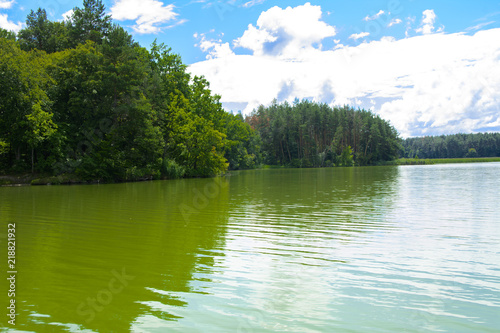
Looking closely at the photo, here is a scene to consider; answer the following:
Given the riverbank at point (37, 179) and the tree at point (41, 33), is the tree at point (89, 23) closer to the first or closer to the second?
the tree at point (41, 33)

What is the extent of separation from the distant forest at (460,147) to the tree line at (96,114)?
143702mm

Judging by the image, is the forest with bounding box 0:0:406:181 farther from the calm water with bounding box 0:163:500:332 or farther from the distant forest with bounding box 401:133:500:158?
the distant forest with bounding box 401:133:500:158

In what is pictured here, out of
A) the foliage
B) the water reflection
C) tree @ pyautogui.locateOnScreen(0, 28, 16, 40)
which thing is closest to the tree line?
tree @ pyautogui.locateOnScreen(0, 28, 16, 40)

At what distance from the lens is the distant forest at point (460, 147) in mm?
176375

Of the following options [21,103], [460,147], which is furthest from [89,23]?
[460,147]

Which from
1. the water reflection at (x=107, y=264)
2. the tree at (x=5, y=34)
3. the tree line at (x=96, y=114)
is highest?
the tree at (x=5, y=34)

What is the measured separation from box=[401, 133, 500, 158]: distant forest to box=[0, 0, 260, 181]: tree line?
471ft

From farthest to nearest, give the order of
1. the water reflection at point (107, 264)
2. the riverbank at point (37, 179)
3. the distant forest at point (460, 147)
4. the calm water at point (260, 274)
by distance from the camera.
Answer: the distant forest at point (460, 147) < the riverbank at point (37, 179) < the water reflection at point (107, 264) < the calm water at point (260, 274)

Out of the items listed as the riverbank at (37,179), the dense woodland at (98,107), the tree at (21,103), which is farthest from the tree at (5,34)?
the riverbank at (37,179)

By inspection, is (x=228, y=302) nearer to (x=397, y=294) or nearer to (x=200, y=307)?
(x=200, y=307)

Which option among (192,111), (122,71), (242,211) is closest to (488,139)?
(192,111)

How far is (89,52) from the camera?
42.2 meters

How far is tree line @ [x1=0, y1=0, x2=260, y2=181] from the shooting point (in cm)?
3819

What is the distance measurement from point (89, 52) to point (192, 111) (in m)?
16.1
